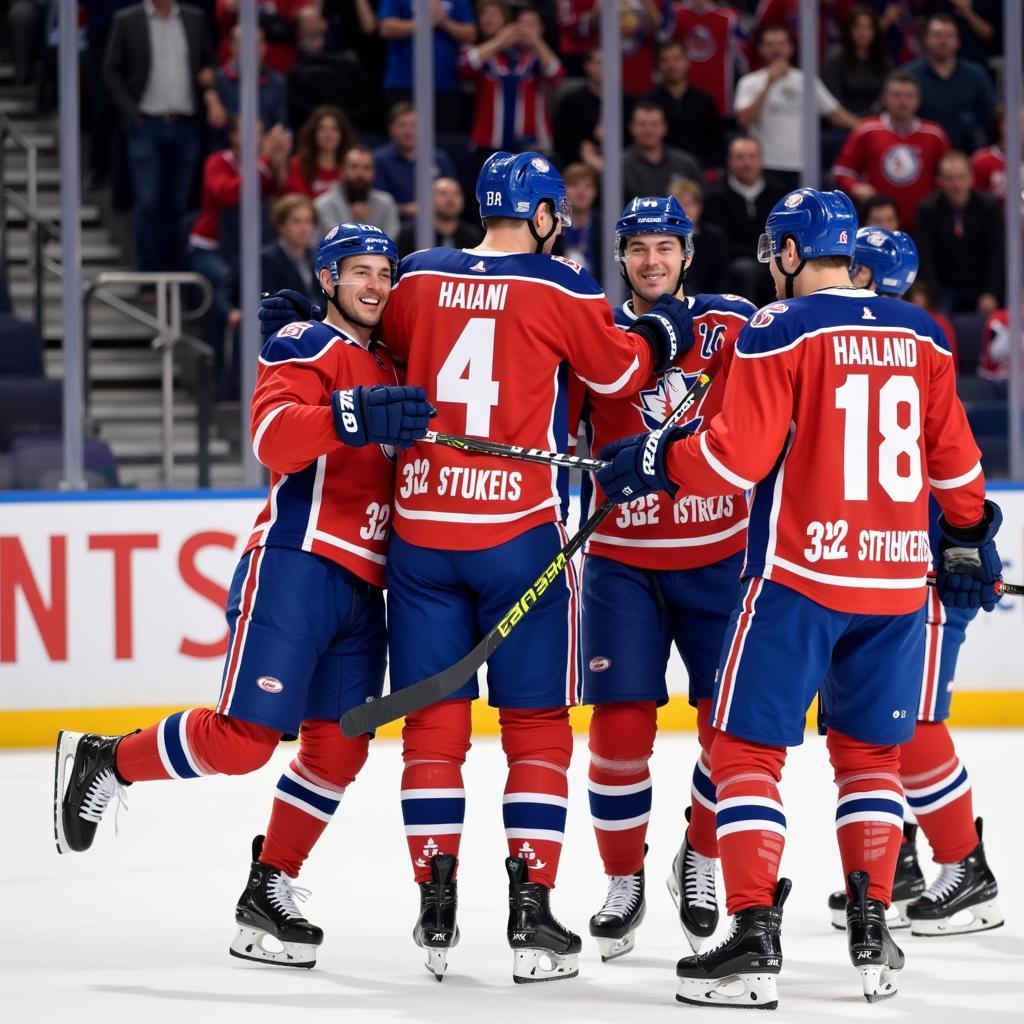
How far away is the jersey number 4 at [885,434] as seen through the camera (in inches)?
135

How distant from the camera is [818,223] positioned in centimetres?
354

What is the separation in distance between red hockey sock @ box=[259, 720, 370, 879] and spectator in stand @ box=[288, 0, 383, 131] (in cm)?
426

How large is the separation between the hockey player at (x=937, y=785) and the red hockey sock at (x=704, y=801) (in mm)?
378

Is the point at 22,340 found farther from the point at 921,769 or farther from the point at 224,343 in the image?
the point at 921,769

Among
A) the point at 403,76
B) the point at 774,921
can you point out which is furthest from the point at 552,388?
the point at 403,76

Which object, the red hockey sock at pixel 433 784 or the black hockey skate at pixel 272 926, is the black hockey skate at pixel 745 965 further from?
the black hockey skate at pixel 272 926

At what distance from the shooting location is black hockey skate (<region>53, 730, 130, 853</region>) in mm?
3840

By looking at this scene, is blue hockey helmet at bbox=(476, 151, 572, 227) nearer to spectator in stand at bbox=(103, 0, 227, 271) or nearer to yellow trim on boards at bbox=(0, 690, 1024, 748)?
yellow trim on boards at bbox=(0, 690, 1024, 748)

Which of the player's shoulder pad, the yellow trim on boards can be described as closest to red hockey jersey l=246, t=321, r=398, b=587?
the player's shoulder pad

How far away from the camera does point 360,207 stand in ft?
23.2

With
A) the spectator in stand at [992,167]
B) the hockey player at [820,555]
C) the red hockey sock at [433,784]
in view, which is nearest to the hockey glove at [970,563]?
the hockey player at [820,555]

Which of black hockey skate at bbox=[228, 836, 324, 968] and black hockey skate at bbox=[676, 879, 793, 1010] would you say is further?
black hockey skate at bbox=[228, 836, 324, 968]

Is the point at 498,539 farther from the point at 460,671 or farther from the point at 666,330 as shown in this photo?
the point at 666,330

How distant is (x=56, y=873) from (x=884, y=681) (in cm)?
213
